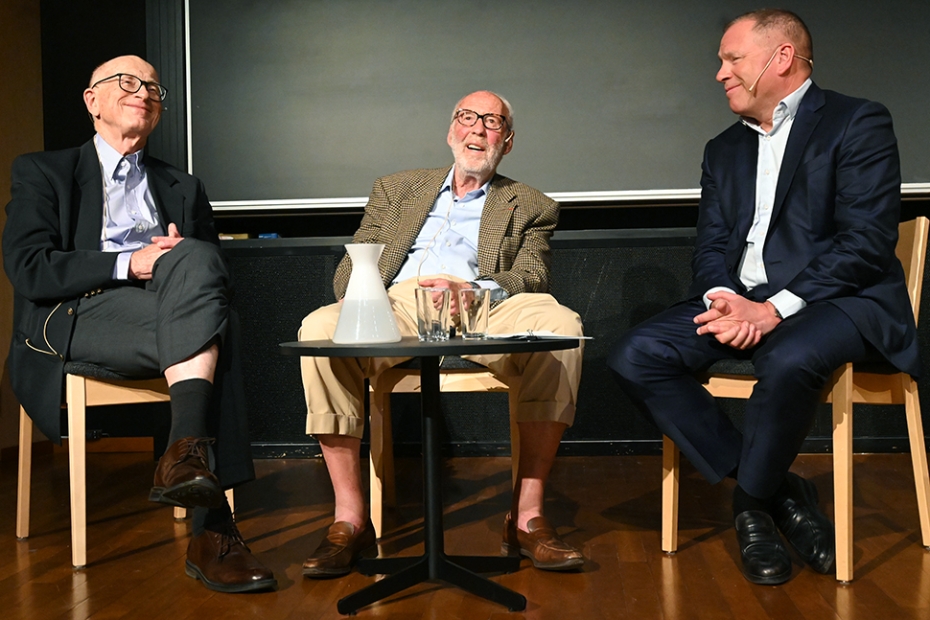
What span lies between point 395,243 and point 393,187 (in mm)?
213

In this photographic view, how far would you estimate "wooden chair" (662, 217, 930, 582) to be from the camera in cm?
188

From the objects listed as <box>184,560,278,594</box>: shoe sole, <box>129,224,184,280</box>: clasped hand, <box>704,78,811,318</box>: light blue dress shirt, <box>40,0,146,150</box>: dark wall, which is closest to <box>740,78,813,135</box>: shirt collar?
<box>704,78,811,318</box>: light blue dress shirt

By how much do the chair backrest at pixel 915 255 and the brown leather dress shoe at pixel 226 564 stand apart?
1.62 metres

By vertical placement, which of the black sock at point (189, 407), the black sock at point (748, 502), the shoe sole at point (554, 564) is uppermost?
the black sock at point (189, 407)

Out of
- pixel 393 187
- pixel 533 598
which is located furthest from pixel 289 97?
pixel 533 598

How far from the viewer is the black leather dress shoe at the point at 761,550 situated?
186 centimetres

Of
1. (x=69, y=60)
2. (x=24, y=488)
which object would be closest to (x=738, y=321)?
(x=24, y=488)

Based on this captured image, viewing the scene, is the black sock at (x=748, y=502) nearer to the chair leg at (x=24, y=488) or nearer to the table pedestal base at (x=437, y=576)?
the table pedestal base at (x=437, y=576)

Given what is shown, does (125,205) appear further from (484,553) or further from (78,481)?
(484,553)

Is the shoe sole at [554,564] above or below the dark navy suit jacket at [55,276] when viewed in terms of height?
below

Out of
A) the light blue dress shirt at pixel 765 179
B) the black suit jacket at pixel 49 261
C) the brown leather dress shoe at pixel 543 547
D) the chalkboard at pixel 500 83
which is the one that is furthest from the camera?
the chalkboard at pixel 500 83

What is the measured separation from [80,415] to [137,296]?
1.00ft

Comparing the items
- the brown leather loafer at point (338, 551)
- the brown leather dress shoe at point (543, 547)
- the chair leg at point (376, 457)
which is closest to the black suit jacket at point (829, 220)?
the brown leather dress shoe at point (543, 547)

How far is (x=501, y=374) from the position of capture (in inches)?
88.7
